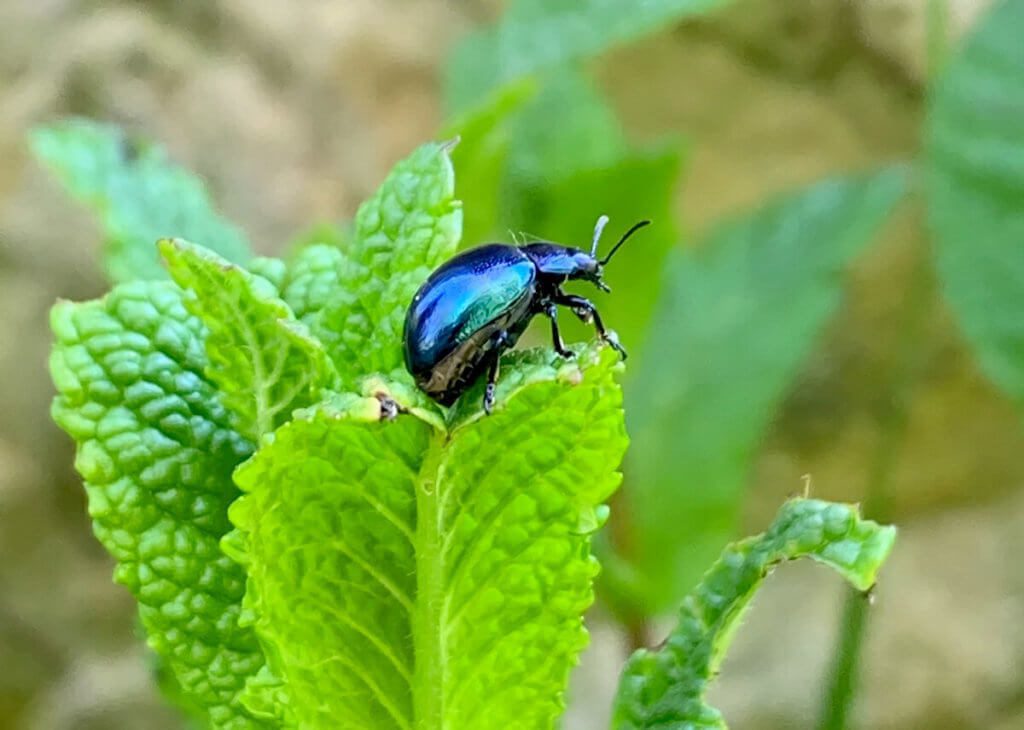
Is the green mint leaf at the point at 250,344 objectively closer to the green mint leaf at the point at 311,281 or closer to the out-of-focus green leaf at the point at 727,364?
the green mint leaf at the point at 311,281

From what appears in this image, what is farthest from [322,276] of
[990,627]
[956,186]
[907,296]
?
[990,627]

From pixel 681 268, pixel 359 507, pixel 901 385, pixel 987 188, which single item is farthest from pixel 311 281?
pixel 901 385

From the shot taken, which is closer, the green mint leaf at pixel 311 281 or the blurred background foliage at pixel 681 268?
the green mint leaf at pixel 311 281

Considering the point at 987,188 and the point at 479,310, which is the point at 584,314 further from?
the point at 987,188

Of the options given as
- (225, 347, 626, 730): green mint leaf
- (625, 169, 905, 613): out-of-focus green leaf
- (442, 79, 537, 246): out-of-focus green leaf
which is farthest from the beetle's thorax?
(625, 169, 905, 613): out-of-focus green leaf

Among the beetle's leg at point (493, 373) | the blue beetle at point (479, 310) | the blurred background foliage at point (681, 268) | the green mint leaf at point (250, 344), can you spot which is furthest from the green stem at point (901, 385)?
the green mint leaf at point (250, 344)

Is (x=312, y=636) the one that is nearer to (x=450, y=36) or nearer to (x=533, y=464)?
(x=533, y=464)

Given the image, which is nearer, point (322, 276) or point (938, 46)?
point (322, 276)
